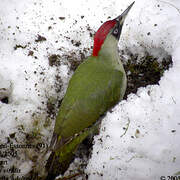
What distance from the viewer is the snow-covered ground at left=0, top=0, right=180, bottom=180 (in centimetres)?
170

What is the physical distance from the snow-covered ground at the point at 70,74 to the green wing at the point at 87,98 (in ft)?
0.57

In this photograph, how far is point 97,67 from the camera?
2139mm

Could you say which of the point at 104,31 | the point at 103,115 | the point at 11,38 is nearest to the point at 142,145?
the point at 103,115

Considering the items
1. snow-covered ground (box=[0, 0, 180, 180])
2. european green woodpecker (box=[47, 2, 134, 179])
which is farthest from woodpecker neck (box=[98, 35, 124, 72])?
snow-covered ground (box=[0, 0, 180, 180])

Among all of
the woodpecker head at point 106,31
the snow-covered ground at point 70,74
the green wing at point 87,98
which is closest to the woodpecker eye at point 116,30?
the woodpecker head at point 106,31

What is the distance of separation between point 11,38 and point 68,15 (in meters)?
0.82

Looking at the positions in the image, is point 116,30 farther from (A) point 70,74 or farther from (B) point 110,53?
(A) point 70,74

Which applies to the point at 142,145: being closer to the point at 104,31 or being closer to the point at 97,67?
the point at 97,67

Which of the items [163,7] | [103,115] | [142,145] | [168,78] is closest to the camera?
[142,145]

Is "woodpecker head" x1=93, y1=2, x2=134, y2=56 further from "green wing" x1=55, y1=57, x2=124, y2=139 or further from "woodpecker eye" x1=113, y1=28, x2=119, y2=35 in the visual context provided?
"green wing" x1=55, y1=57, x2=124, y2=139

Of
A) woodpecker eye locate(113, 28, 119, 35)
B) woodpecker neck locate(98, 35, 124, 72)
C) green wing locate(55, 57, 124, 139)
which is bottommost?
green wing locate(55, 57, 124, 139)

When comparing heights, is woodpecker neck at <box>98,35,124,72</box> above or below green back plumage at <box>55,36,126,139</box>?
above

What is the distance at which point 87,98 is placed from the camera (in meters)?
1.93

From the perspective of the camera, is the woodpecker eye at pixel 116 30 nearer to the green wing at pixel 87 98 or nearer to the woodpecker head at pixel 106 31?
the woodpecker head at pixel 106 31
